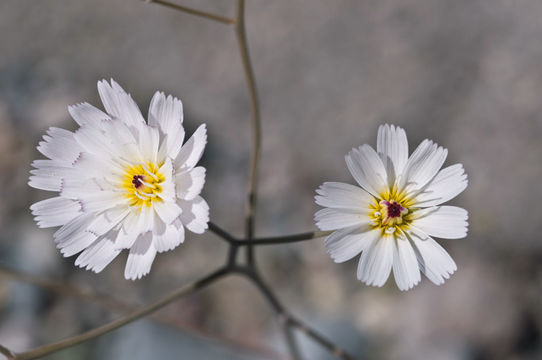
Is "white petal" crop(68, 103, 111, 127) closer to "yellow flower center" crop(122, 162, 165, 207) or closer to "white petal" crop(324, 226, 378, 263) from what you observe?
"yellow flower center" crop(122, 162, 165, 207)

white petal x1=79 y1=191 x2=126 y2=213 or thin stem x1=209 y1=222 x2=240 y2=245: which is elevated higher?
white petal x1=79 y1=191 x2=126 y2=213

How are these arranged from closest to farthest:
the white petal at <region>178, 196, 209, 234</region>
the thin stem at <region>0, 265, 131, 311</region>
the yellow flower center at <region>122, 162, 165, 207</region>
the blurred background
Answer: the white petal at <region>178, 196, 209, 234</region> < the yellow flower center at <region>122, 162, 165, 207</region> < the thin stem at <region>0, 265, 131, 311</region> < the blurred background

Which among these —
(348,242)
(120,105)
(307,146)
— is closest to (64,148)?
(120,105)

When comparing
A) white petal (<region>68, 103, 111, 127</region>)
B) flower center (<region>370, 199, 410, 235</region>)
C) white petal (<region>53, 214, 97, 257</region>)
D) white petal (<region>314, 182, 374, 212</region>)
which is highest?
white petal (<region>68, 103, 111, 127</region>)

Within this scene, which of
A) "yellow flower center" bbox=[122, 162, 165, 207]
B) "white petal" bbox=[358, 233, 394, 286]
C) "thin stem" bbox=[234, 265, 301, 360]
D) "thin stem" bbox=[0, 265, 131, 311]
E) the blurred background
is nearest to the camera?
"white petal" bbox=[358, 233, 394, 286]

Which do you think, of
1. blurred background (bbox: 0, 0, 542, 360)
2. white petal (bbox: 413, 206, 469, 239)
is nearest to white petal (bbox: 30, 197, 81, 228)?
white petal (bbox: 413, 206, 469, 239)

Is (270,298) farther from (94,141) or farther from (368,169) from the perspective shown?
(94,141)

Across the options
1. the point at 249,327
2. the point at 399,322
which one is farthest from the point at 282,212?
the point at 399,322
